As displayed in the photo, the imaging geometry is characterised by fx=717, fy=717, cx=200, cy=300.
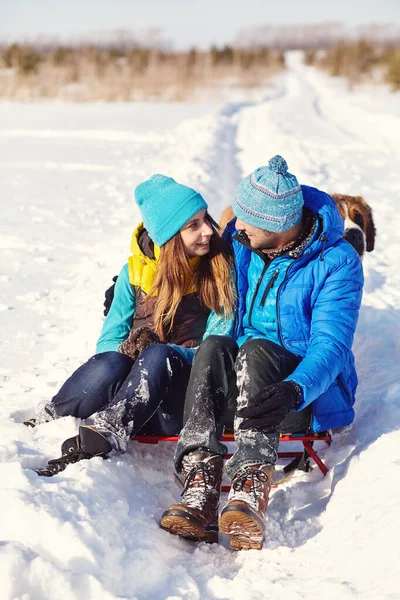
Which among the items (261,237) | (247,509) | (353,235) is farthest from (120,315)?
(353,235)

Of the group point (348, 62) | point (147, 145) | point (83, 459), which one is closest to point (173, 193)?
point (83, 459)

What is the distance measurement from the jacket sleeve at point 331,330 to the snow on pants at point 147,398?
51 centimetres

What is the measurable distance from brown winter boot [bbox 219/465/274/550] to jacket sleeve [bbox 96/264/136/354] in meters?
0.95

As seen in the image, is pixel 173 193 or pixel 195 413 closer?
pixel 195 413

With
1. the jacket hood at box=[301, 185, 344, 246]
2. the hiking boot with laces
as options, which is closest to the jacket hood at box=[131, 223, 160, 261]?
the jacket hood at box=[301, 185, 344, 246]

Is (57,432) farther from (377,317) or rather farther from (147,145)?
(147,145)

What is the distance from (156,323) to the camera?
306 centimetres

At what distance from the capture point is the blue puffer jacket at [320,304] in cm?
280

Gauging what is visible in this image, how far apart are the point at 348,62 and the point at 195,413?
4608 cm

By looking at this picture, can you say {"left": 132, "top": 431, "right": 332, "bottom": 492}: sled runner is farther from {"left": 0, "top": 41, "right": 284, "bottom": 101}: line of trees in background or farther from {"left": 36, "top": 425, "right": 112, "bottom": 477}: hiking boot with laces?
{"left": 0, "top": 41, "right": 284, "bottom": 101}: line of trees in background

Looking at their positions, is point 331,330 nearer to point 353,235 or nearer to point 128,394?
point 128,394

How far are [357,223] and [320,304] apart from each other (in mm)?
1478

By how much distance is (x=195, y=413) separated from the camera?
2664mm

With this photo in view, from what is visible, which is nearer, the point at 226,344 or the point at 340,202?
the point at 226,344
